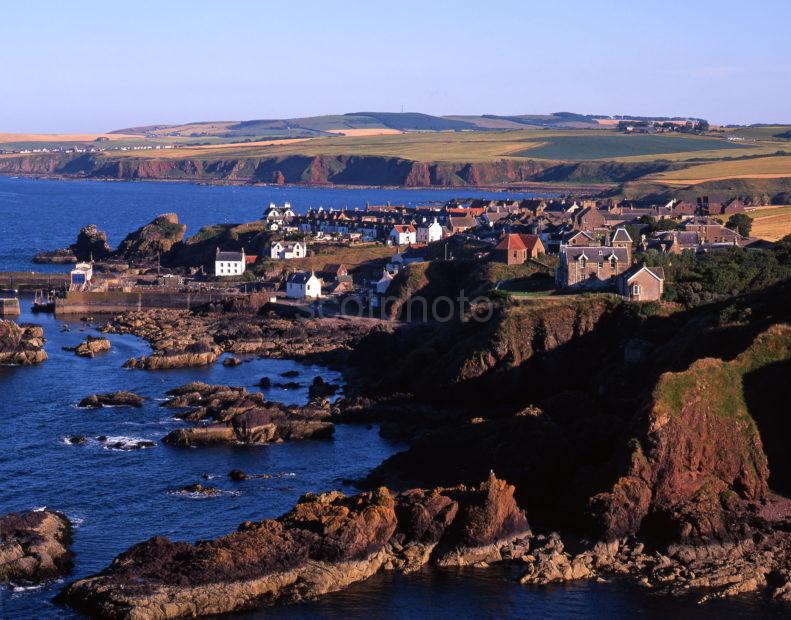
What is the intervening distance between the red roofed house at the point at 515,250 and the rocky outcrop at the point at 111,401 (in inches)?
1206

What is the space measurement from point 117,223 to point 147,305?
7490cm

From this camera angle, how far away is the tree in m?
88.9

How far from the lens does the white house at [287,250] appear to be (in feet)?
330

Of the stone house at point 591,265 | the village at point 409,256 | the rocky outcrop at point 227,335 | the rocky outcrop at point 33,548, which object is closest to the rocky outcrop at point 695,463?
the rocky outcrop at point 33,548

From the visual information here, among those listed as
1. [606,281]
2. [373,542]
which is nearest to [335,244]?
[606,281]

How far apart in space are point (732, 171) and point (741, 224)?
257 feet

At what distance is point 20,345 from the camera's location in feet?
220

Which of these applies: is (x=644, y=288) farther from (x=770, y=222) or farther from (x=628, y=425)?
(x=770, y=222)

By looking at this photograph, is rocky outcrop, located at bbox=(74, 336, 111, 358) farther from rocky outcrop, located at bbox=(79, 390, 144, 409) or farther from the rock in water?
the rock in water

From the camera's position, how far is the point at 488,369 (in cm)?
5647

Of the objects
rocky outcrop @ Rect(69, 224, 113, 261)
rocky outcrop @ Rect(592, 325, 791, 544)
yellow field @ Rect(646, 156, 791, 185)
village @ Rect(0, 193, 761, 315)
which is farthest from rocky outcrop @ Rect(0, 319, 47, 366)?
yellow field @ Rect(646, 156, 791, 185)

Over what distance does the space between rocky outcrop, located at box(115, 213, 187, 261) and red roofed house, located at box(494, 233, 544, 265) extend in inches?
1614

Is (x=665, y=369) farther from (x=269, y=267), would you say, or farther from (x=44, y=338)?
(x=269, y=267)

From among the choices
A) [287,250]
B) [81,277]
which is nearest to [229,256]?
[287,250]
